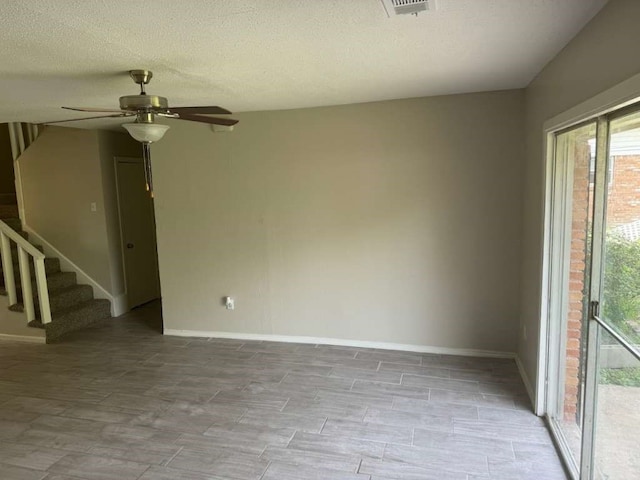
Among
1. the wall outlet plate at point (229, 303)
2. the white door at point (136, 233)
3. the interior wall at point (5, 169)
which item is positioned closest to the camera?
the wall outlet plate at point (229, 303)

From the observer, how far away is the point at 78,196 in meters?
5.70

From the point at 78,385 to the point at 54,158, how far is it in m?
3.23

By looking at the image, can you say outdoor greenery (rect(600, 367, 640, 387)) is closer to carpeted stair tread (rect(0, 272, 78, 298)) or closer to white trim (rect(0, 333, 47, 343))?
white trim (rect(0, 333, 47, 343))

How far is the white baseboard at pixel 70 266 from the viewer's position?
585 centimetres

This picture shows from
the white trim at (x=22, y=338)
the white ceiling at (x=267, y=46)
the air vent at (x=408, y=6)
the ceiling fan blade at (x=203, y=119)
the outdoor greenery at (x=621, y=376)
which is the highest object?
the white ceiling at (x=267, y=46)

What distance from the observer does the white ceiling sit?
186 cm

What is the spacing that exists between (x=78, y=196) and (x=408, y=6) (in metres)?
5.23

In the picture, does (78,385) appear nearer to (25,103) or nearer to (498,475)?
(25,103)

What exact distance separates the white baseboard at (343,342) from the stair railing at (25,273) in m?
1.37

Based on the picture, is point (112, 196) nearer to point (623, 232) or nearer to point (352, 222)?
point (352, 222)

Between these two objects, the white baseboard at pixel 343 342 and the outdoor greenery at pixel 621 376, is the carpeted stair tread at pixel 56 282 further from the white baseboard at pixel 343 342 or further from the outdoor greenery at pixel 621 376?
the outdoor greenery at pixel 621 376

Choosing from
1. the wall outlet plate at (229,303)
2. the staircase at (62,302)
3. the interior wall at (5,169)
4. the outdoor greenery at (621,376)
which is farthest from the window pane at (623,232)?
the interior wall at (5,169)

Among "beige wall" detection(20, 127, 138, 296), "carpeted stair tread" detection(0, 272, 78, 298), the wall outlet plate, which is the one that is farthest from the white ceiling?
"carpeted stair tread" detection(0, 272, 78, 298)

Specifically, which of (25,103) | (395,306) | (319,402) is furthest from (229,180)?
(319,402)
